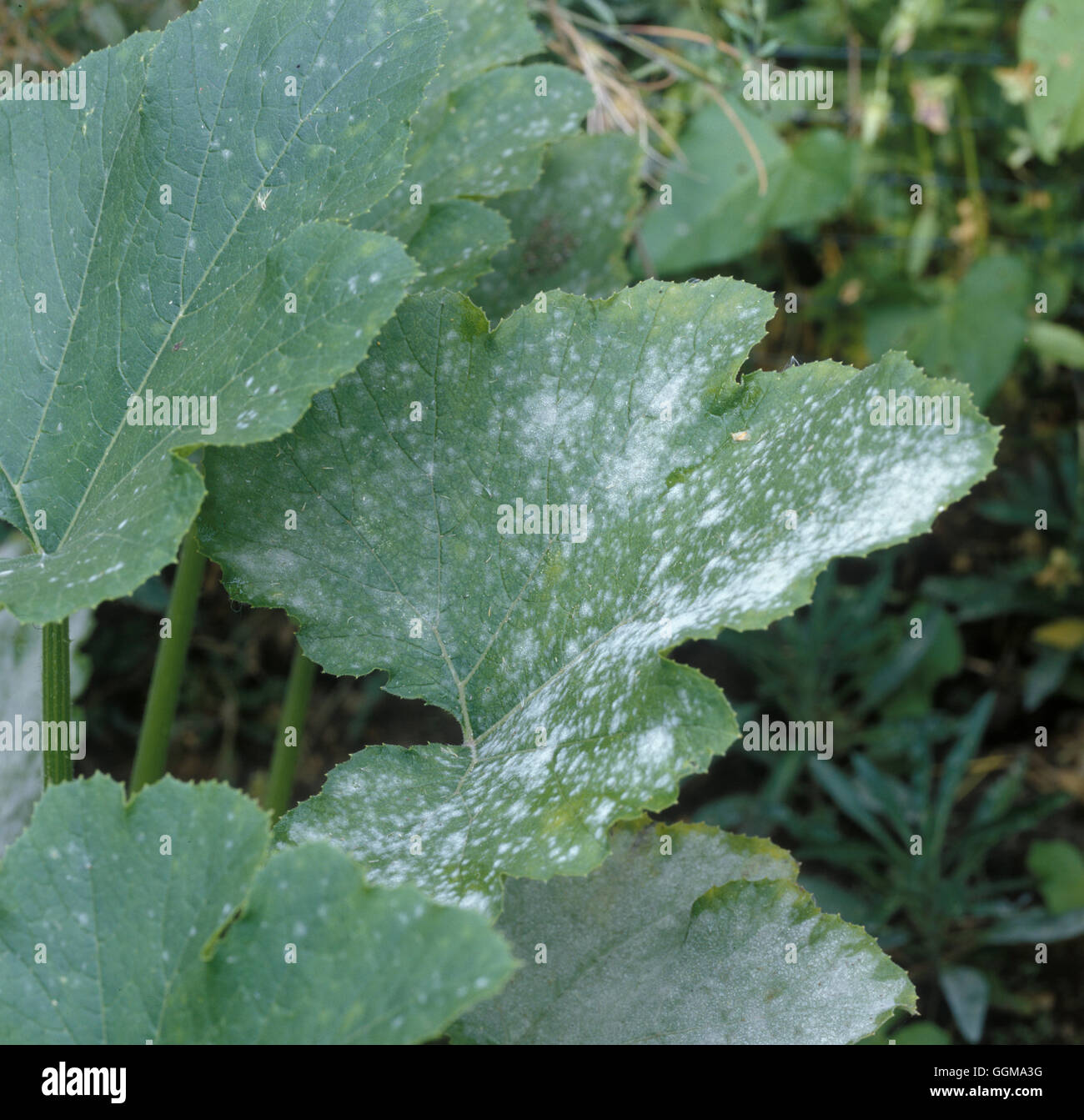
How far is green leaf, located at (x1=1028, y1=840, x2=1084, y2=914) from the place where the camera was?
6.41 feet

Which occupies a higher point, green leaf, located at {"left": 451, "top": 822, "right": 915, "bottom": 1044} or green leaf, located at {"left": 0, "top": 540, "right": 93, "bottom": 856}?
green leaf, located at {"left": 0, "top": 540, "right": 93, "bottom": 856}

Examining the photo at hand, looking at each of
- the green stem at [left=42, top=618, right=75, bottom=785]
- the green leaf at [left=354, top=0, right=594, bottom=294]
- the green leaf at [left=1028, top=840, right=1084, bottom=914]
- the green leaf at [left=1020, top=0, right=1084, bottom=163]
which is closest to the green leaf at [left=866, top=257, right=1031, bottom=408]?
the green leaf at [left=1020, top=0, right=1084, bottom=163]

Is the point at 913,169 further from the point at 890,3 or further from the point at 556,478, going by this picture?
the point at 556,478

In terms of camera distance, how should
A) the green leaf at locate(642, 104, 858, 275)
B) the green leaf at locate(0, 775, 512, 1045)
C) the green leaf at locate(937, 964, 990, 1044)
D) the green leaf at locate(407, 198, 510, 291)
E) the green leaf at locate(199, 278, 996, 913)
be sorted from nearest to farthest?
1. the green leaf at locate(0, 775, 512, 1045)
2. the green leaf at locate(199, 278, 996, 913)
3. the green leaf at locate(407, 198, 510, 291)
4. the green leaf at locate(937, 964, 990, 1044)
5. the green leaf at locate(642, 104, 858, 275)

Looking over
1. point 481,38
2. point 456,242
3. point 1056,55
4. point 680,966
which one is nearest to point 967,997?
point 680,966

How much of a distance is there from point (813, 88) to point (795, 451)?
163cm

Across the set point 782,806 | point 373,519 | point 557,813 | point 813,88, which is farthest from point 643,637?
point 813,88

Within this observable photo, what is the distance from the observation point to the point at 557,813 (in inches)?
28.3

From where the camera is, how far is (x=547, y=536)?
33.8 inches

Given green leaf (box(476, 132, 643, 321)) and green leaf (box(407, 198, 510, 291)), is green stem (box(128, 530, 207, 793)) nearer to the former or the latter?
green leaf (box(407, 198, 510, 291))

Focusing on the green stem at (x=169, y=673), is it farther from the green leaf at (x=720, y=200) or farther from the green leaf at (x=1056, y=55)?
the green leaf at (x=1056, y=55)

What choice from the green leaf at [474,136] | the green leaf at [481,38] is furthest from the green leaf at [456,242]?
the green leaf at [481,38]

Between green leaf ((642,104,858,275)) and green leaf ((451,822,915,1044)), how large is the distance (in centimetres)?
152

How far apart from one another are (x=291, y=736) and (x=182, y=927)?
0.57 m
